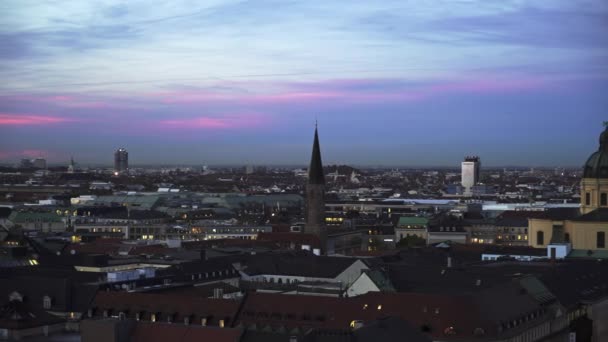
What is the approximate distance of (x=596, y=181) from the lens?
437 ft

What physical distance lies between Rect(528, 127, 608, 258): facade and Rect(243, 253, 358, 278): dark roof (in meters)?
29.4

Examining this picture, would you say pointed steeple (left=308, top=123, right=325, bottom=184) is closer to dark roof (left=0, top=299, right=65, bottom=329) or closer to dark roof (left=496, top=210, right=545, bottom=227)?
dark roof (left=496, top=210, right=545, bottom=227)

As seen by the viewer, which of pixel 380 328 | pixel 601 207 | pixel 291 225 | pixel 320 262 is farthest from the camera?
pixel 291 225

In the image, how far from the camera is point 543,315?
280 feet

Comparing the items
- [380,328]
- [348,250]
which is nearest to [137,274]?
[380,328]

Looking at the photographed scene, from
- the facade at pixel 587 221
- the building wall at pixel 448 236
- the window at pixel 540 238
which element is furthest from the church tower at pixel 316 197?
the window at pixel 540 238

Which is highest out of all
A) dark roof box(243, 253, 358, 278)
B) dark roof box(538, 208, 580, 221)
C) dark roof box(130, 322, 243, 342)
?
dark roof box(538, 208, 580, 221)

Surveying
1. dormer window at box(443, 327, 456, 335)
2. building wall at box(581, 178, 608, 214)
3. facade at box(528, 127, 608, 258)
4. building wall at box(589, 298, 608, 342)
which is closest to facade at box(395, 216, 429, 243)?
facade at box(528, 127, 608, 258)

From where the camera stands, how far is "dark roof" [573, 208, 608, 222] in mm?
125194

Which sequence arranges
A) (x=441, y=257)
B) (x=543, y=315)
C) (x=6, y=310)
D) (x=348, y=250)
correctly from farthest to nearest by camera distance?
(x=348, y=250) < (x=441, y=257) < (x=543, y=315) < (x=6, y=310)

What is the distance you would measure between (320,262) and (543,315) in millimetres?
28705

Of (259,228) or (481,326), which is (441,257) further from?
(259,228)

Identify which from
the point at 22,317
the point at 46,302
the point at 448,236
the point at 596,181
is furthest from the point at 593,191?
the point at 22,317

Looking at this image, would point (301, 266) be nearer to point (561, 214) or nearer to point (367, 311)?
point (367, 311)
